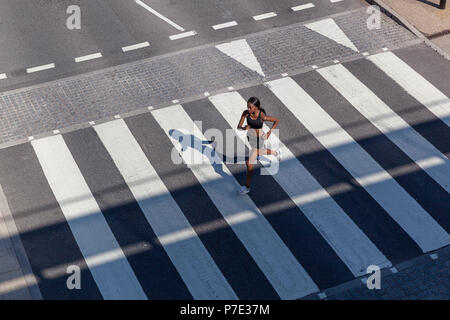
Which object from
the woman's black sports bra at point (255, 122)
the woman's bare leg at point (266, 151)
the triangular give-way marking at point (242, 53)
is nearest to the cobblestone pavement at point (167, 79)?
the triangular give-way marking at point (242, 53)

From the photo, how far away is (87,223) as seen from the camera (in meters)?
13.0

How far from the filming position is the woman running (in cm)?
1276

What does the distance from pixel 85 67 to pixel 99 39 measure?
1.40 m

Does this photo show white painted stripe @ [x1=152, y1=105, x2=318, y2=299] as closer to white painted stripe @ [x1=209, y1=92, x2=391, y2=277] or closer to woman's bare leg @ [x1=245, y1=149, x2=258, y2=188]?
woman's bare leg @ [x1=245, y1=149, x2=258, y2=188]

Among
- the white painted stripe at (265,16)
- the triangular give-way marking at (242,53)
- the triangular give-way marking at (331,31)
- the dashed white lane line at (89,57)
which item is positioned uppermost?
the white painted stripe at (265,16)

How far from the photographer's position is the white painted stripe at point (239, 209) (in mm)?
11977

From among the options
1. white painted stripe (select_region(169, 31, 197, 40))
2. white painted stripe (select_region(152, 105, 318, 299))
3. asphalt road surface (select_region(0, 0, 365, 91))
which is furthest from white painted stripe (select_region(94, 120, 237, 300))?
white painted stripe (select_region(169, 31, 197, 40))

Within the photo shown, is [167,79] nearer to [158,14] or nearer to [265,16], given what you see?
[158,14]

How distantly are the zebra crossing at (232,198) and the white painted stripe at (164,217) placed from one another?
3cm

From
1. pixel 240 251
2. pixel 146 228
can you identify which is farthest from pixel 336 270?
pixel 146 228

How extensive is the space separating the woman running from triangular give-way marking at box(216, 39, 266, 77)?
4.13 m

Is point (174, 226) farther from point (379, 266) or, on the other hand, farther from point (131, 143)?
point (379, 266)

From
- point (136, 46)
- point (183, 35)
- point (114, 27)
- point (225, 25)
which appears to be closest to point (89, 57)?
point (136, 46)

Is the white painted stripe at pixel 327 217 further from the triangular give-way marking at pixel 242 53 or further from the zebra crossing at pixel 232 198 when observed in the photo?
the triangular give-way marking at pixel 242 53
